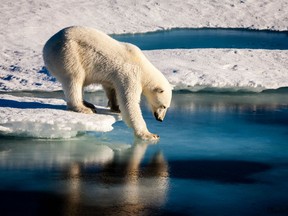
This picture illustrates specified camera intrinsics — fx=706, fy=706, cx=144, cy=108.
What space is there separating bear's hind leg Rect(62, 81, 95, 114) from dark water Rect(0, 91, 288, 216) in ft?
1.22

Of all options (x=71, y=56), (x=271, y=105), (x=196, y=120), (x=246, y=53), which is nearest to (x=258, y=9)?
(x=246, y=53)

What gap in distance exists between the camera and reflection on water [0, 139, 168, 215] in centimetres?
620

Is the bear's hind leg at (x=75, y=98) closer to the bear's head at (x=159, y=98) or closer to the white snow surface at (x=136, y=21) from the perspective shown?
the bear's head at (x=159, y=98)

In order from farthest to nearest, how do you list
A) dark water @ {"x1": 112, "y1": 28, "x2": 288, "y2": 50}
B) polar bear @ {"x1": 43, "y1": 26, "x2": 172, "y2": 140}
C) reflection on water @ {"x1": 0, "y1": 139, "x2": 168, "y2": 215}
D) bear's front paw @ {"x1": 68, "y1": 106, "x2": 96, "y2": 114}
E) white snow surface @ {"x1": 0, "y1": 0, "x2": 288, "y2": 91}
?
dark water @ {"x1": 112, "y1": 28, "x2": 288, "y2": 50} < white snow surface @ {"x1": 0, "y1": 0, "x2": 288, "y2": 91} < bear's front paw @ {"x1": 68, "y1": 106, "x2": 96, "y2": 114} < polar bear @ {"x1": 43, "y1": 26, "x2": 172, "y2": 140} < reflection on water @ {"x1": 0, "y1": 139, "x2": 168, "y2": 215}

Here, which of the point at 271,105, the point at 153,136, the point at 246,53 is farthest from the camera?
the point at 246,53

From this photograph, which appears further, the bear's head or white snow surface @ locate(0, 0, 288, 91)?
white snow surface @ locate(0, 0, 288, 91)

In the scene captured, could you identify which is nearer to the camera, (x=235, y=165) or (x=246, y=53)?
(x=235, y=165)

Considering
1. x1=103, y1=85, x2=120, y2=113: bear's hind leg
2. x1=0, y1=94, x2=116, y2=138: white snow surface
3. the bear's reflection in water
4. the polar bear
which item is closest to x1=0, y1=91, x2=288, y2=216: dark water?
the bear's reflection in water

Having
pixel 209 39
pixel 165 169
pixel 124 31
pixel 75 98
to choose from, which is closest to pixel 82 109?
Result: pixel 75 98

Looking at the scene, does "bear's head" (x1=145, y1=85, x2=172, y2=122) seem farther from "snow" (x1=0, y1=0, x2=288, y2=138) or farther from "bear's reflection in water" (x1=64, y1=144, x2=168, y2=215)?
"bear's reflection in water" (x1=64, y1=144, x2=168, y2=215)

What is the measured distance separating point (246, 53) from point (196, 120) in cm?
489

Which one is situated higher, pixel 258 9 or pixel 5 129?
pixel 258 9

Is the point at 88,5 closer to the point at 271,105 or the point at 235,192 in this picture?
the point at 271,105

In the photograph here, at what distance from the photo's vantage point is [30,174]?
716cm
